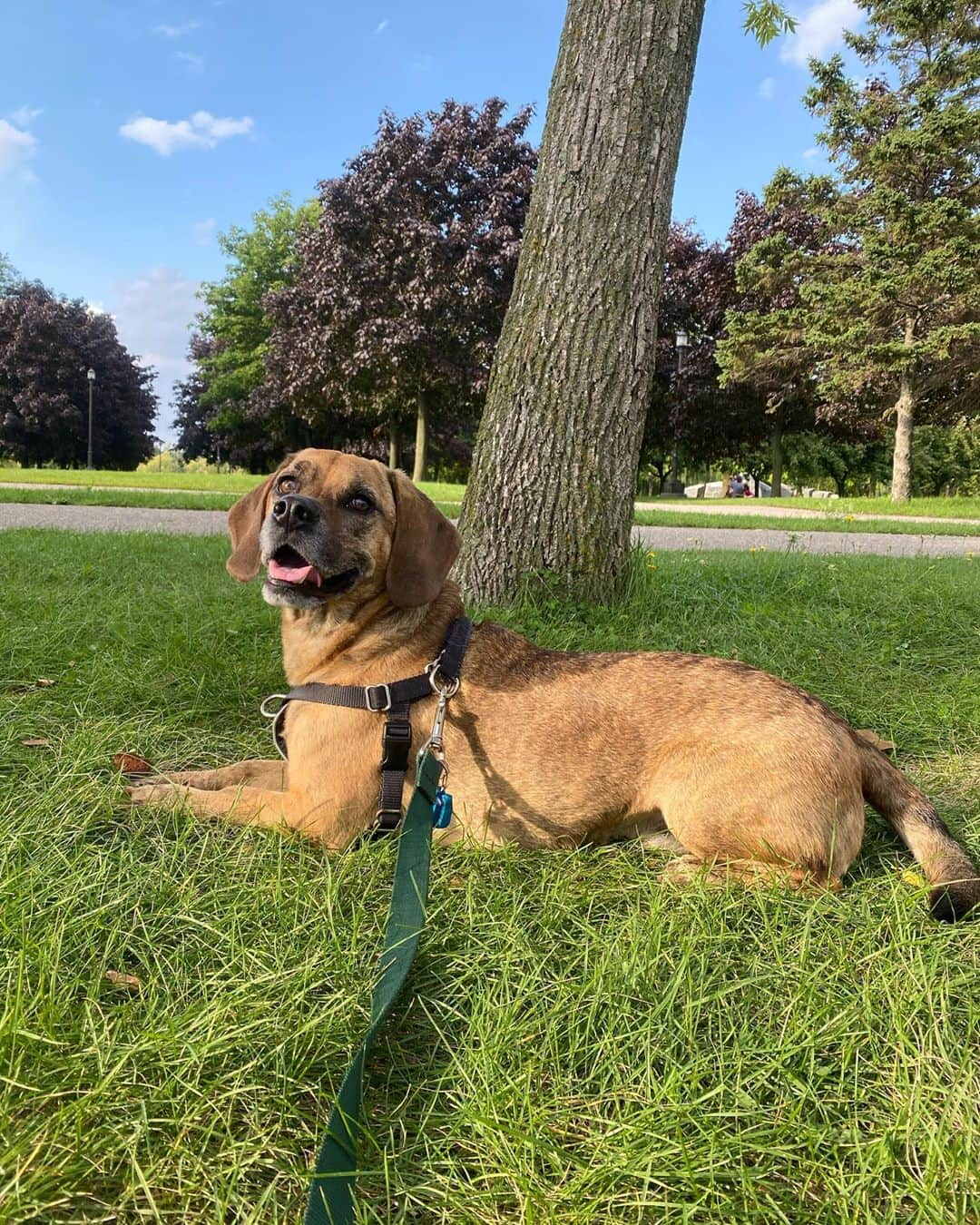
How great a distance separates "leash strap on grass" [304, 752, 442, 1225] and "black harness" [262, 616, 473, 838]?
0.27 metres

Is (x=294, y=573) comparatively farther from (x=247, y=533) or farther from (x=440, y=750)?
(x=440, y=750)

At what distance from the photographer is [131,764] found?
3.14 m

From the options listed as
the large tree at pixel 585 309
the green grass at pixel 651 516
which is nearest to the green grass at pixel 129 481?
the green grass at pixel 651 516

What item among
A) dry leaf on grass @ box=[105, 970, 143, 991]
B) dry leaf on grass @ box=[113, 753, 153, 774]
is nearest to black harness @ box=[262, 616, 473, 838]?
dry leaf on grass @ box=[113, 753, 153, 774]

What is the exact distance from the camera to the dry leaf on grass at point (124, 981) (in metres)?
1.89

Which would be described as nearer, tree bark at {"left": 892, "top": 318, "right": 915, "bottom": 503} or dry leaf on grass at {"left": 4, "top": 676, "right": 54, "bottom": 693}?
dry leaf on grass at {"left": 4, "top": 676, "right": 54, "bottom": 693}

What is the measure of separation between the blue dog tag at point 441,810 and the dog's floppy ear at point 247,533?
1.17 metres

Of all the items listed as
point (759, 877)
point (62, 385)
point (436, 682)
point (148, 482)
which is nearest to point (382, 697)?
point (436, 682)

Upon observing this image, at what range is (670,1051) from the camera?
70.3 inches

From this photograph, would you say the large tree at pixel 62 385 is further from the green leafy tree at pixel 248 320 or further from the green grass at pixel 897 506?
the green grass at pixel 897 506

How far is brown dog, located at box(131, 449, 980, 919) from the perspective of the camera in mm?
2590

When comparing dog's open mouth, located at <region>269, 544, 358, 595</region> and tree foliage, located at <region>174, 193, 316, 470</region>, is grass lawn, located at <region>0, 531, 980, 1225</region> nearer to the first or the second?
dog's open mouth, located at <region>269, 544, 358, 595</region>

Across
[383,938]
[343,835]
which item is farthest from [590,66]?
[383,938]

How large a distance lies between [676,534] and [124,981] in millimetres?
13375
